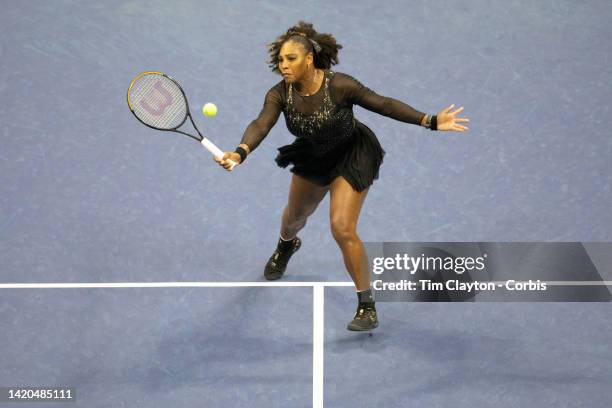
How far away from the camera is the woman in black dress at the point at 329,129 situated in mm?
5957

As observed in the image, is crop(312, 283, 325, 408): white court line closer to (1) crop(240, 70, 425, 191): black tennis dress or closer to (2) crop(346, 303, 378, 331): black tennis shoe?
(2) crop(346, 303, 378, 331): black tennis shoe

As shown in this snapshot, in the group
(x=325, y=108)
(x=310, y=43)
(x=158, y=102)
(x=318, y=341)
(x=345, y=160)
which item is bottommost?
(x=318, y=341)

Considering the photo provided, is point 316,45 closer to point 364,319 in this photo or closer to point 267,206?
point 364,319

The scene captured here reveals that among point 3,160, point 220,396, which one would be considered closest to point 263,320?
point 220,396

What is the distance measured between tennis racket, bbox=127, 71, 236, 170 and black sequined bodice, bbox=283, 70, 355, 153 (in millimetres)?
550

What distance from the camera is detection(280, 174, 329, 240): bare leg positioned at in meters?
6.57

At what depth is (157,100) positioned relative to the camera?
6223 millimetres

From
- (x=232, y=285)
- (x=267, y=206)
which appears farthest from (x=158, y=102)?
(x=267, y=206)

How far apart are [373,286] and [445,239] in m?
0.71

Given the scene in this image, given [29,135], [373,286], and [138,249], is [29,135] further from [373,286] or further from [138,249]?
[373,286]

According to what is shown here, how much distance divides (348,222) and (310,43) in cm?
111

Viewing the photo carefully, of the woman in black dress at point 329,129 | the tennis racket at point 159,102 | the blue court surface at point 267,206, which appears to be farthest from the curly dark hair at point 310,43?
the blue court surface at point 267,206

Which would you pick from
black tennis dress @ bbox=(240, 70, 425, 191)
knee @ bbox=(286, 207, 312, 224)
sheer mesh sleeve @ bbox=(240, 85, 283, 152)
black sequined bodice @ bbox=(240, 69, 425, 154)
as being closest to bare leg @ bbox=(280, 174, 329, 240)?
knee @ bbox=(286, 207, 312, 224)

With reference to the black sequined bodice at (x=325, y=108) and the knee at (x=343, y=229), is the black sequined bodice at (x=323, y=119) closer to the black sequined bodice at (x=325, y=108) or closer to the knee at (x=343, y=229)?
the black sequined bodice at (x=325, y=108)
